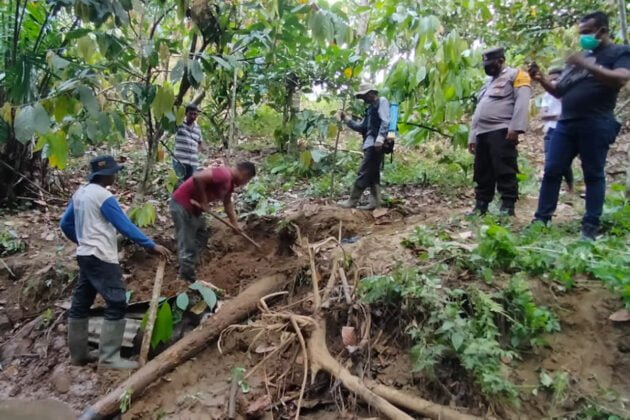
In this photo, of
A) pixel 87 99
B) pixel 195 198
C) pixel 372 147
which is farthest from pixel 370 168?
pixel 87 99

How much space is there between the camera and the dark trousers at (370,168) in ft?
18.2

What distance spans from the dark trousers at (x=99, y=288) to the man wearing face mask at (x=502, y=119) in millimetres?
3377

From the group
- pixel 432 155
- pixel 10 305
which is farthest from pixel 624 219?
pixel 10 305

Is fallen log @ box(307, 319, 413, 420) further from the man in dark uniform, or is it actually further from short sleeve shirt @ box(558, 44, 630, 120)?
the man in dark uniform

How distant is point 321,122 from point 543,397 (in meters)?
4.02

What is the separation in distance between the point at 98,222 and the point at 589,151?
3881mm

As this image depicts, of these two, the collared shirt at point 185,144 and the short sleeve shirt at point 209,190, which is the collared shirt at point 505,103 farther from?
the collared shirt at point 185,144

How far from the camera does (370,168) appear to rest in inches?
219

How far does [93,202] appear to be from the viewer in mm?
3643

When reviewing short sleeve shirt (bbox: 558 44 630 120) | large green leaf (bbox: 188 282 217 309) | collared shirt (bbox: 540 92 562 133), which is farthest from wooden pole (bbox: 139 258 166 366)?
collared shirt (bbox: 540 92 562 133)

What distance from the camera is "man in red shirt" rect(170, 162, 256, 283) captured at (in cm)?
444

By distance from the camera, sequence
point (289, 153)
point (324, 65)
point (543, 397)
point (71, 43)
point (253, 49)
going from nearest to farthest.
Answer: point (543, 397), point (71, 43), point (253, 49), point (324, 65), point (289, 153)

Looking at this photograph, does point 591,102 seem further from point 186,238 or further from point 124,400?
point 124,400

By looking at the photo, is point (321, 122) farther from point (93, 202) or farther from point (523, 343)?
point (523, 343)
